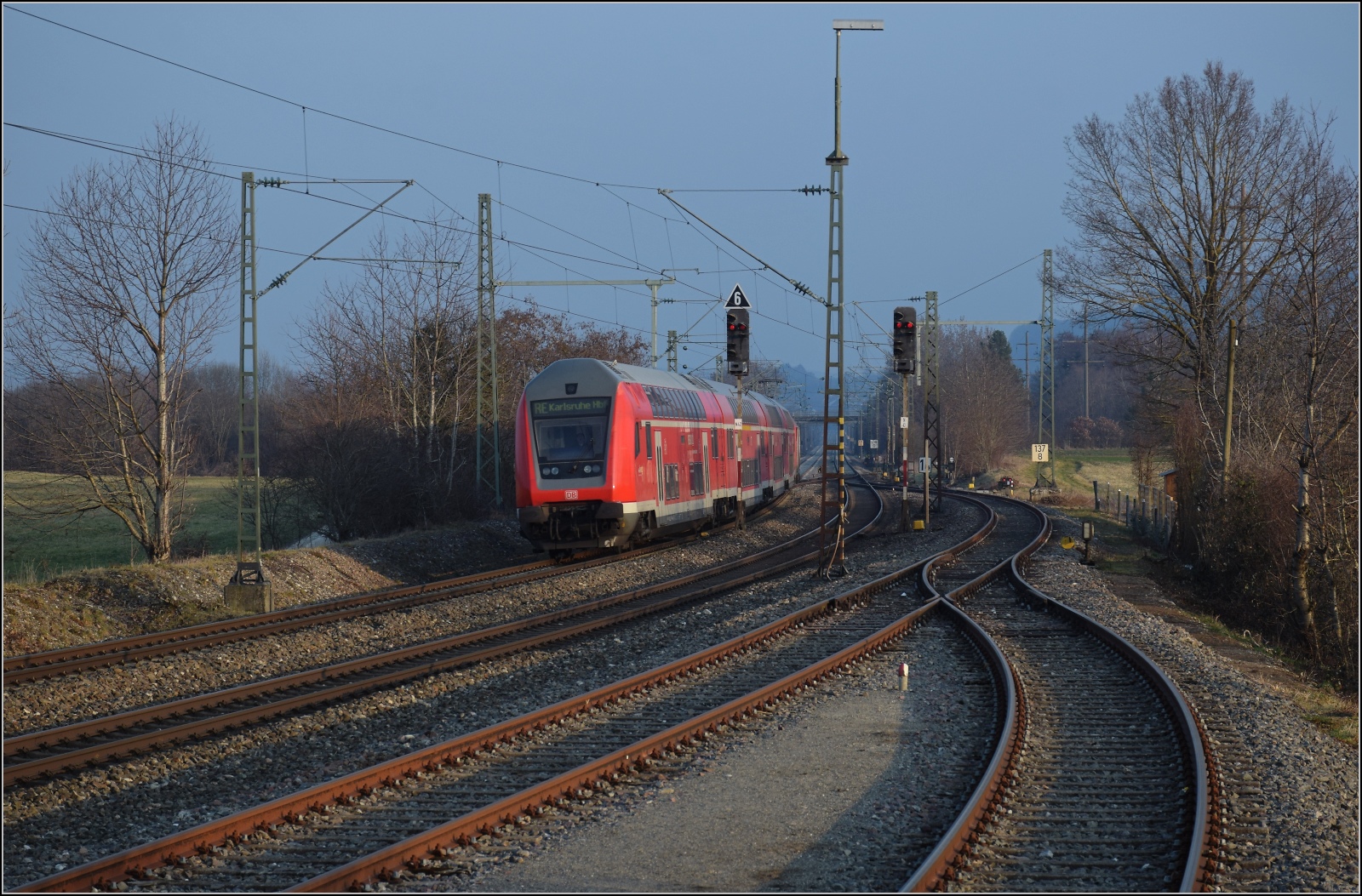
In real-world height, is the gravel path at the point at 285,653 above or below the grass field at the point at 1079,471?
below

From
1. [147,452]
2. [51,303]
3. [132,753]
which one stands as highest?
[51,303]

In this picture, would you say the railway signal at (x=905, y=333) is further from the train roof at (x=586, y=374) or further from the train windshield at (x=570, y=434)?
the train windshield at (x=570, y=434)

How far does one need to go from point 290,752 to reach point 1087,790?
20.2 ft

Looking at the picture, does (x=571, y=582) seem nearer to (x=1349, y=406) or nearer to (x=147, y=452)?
(x=147, y=452)

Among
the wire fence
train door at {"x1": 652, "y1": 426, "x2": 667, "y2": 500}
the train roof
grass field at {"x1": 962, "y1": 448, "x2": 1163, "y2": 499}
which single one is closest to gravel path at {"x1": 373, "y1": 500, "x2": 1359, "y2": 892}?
the train roof

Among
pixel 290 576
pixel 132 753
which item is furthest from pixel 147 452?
pixel 132 753

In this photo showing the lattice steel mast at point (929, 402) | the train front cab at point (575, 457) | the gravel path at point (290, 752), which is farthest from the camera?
the lattice steel mast at point (929, 402)

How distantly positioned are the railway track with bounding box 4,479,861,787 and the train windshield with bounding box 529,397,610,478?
455 centimetres

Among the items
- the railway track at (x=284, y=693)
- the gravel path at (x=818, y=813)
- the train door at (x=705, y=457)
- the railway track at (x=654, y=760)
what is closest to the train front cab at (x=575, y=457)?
the railway track at (x=284, y=693)

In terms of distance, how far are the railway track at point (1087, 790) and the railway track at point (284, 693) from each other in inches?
233

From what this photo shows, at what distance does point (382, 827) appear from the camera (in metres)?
7.30

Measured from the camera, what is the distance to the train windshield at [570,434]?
22.8 meters

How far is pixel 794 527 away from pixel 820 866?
2935cm

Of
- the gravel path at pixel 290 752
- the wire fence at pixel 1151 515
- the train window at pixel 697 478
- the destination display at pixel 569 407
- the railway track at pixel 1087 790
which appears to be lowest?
the gravel path at pixel 290 752
